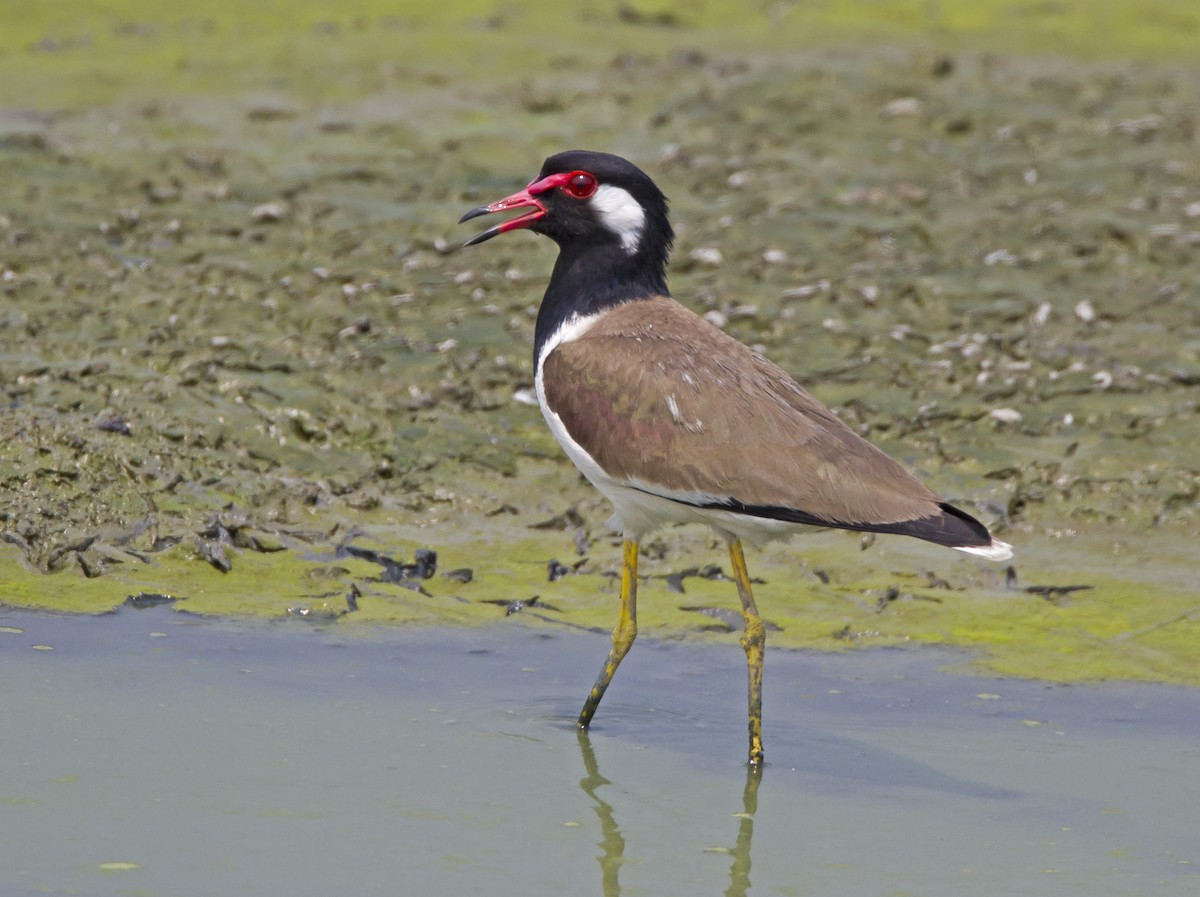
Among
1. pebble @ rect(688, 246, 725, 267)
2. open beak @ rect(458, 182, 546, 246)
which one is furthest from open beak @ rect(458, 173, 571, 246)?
pebble @ rect(688, 246, 725, 267)

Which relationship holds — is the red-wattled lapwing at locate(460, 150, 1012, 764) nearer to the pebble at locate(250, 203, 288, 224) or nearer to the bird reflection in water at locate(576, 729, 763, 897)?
the bird reflection in water at locate(576, 729, 763, 897)

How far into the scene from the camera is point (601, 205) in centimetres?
735

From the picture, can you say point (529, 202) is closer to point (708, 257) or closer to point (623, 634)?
point (623, 634)

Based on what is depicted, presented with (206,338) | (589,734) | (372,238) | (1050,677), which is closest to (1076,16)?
(372,238)

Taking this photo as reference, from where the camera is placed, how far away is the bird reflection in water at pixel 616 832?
18.3ft

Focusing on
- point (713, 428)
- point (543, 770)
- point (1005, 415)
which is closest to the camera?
point (543, 770)

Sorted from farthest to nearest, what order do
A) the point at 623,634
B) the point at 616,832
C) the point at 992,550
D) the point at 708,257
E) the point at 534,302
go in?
the point at 708,257
the point at 534,302
the point at 623,634
the point at 992,550
the point at 616,832

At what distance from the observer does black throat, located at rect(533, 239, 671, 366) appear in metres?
7.31

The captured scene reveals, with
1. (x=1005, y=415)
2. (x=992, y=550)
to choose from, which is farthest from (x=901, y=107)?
(x=992, y=550)

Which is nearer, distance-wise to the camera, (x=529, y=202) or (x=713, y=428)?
(x=713, y=428)

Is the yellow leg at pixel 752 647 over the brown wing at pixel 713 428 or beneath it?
beneath

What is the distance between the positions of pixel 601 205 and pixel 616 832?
9.03 ft

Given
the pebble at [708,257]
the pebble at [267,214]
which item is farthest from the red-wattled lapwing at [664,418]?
the pebble at [267,214]

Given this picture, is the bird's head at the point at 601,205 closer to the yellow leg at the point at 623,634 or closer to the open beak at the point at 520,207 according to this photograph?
the open beak at the point at 520,207
